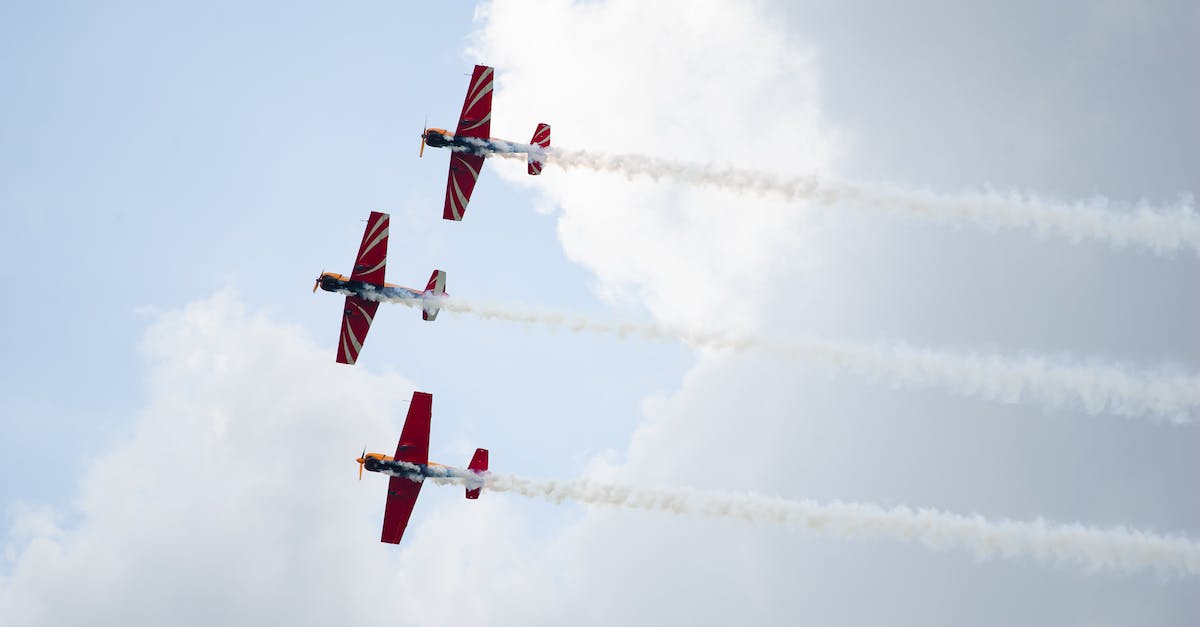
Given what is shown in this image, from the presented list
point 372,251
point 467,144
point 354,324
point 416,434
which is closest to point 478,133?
point 467,144

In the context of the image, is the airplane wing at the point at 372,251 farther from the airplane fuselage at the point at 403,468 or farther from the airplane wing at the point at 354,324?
the airplane fuselage at the point at 403,468

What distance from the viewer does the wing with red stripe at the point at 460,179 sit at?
7744 centimetres

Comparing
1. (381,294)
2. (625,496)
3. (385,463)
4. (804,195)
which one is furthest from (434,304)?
(804,195)

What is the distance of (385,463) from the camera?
7519cm

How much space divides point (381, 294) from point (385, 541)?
37.1 feet

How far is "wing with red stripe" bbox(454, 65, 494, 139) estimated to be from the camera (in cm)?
7600

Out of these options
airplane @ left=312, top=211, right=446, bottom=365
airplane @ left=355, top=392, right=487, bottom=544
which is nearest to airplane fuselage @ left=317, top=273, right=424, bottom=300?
airplane @ left=312, top=211, right=446, bottom=365

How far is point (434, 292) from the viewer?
76375 millimetres

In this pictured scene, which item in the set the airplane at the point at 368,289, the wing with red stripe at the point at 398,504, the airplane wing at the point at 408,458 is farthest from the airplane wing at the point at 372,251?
the wing with red stripe at the point at 398,504

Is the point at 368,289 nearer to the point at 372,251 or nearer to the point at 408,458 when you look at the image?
the point at 372,251

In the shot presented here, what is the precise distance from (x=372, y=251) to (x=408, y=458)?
9451 millimetres

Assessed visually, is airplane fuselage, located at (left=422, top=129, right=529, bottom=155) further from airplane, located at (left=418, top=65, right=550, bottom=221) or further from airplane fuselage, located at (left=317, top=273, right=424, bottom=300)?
airplane fuselage, located at (left=317, top=273, right=424, bottom=300)

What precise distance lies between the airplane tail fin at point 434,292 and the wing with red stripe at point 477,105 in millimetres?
6518

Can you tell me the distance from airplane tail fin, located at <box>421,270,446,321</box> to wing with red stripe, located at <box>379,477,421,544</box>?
24.8ft
